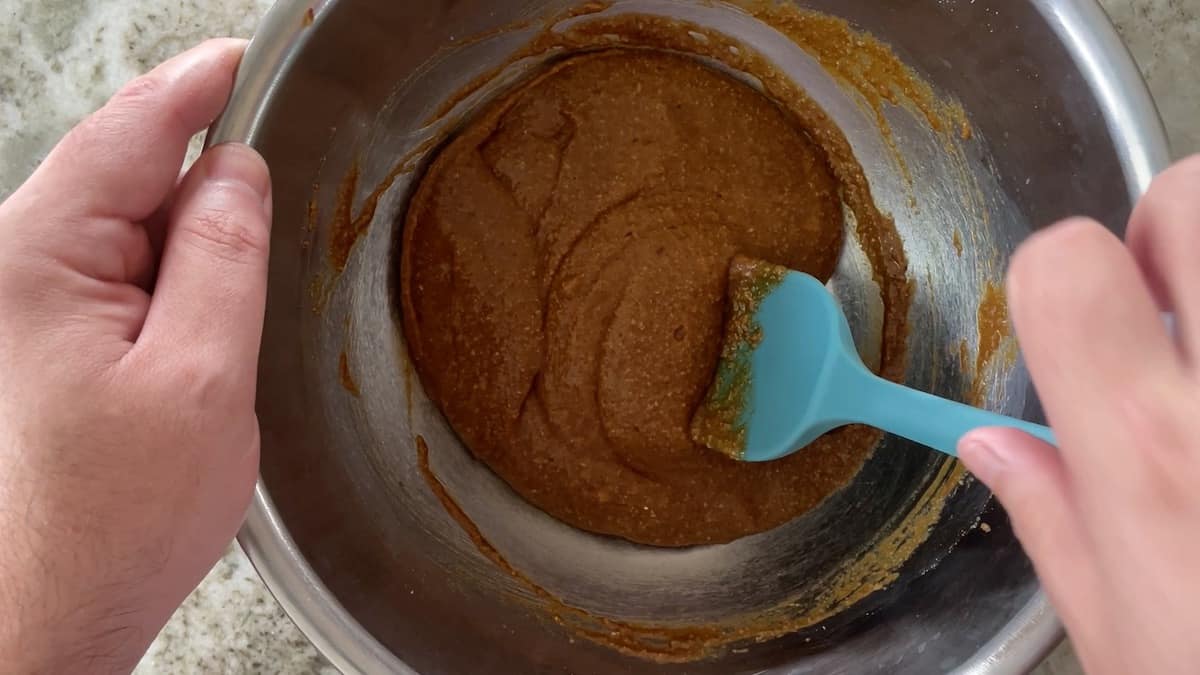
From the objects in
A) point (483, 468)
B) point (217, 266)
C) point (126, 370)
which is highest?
point (217, 266)

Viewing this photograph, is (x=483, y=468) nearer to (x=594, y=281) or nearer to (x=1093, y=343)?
(x=594, y=281)

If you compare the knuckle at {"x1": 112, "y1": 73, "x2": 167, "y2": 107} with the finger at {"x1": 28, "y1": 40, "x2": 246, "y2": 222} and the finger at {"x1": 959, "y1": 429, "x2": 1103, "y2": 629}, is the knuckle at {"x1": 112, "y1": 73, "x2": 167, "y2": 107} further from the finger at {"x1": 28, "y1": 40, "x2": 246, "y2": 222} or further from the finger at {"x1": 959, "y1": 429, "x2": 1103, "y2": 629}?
the finger at {"x1": 959, "y1": 429, "x2": 1103, "y2": 629}

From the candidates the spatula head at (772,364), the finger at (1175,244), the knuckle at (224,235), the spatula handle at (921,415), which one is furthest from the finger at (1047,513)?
the knuckle at (224,235)

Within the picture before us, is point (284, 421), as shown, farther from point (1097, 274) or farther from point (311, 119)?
point (1097, 274)

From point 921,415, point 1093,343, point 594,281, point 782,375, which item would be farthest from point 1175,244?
point 594,281

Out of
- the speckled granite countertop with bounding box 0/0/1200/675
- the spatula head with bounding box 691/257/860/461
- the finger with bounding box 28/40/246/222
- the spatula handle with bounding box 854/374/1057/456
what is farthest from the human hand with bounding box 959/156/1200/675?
the speckled granite countertop with bounding box 0/0/1200/675

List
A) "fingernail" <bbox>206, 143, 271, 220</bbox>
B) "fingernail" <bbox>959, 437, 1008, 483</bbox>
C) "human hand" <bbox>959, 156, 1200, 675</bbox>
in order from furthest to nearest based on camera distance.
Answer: "fingernail" <bbox>206, 143, 271, 220</bbox>
"fingernail" <bbox>959, 437, 1008, 483</bbox>
"human hand" <bbox>959, 156, 1200, 675</bbox>

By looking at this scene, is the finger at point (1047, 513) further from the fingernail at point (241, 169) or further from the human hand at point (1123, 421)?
the fingernail at point (241, 169)
